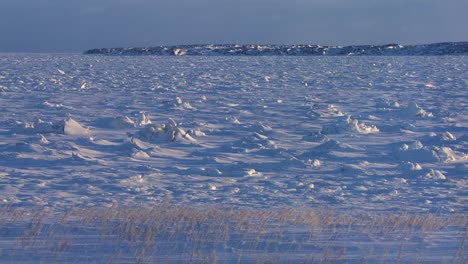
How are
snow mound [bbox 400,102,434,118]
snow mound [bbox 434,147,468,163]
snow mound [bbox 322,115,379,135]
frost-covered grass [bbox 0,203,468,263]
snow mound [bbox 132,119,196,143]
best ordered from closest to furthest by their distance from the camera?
frost-covered grass [bbox 0,203,468,263] → snow mound [bbox 434,147,468,163] → snow mound [bbox 132,119,196,143] → snow mound [bbox 322,115,379,135] → snow mound [bbox 400,102,434,118]

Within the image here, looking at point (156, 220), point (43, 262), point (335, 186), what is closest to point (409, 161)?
point (335, 186)

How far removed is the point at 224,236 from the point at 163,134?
5.18 m

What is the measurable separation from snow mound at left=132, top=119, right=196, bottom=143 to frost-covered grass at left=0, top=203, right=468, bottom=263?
13.1 feet

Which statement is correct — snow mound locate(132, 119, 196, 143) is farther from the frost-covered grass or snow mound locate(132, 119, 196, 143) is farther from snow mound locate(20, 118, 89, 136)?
the frost-covered grass

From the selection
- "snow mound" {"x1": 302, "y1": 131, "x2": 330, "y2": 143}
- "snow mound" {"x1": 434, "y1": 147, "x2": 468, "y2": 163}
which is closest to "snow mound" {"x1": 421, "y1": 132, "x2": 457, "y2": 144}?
"snow mound" {"x1": 434, "y1": 147, "x2": 468, "y2": 163}

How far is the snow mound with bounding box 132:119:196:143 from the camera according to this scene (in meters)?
9.77

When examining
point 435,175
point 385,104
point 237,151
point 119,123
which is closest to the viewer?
point 435,175

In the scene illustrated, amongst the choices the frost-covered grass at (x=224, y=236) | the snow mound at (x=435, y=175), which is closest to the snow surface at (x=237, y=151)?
the snow mound at (x=435, y=175)

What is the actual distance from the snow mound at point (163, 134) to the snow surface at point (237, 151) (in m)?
0.02

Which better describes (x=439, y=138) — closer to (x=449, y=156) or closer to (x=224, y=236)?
(x=449, y=156)

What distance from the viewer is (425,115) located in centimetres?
1273

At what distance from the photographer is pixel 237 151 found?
919cm

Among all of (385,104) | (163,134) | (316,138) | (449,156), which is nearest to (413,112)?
(385,104)

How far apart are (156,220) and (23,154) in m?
4.05
